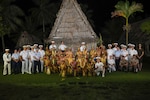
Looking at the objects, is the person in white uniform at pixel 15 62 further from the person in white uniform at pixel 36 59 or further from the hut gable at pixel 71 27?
the hut gable at pixel 71 27

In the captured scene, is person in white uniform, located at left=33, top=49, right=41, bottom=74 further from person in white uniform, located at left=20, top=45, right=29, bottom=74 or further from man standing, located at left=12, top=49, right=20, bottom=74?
man standing, located at left=12, top=49, right=20, bottom=74

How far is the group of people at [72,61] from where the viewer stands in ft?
82.2

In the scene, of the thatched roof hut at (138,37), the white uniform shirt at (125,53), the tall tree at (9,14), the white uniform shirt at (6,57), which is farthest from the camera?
the tall tree at (9,14)

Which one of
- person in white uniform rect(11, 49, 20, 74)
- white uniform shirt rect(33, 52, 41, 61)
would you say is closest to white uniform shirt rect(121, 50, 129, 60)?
white uniform shirt rect(33, 52, 41, 61)

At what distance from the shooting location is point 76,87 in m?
21.9

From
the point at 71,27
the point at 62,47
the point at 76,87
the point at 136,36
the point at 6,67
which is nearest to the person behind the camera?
the point at 76,87

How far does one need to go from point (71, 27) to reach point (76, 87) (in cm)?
932

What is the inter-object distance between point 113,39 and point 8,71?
3149 centimetres

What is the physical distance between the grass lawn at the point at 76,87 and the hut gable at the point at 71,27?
4.74m

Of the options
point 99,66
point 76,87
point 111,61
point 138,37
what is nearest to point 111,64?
point 111,61

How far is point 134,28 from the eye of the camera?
4700 cm

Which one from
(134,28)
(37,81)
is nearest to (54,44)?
(37,81)

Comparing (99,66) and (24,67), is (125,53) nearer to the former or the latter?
(99,66)

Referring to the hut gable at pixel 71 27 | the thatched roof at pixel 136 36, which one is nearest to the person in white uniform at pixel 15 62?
the hut gable at pixel 71 27
